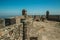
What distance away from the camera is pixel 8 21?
9.02 m

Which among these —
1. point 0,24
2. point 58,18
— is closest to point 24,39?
point 0,24

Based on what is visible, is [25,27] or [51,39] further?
[51,39]

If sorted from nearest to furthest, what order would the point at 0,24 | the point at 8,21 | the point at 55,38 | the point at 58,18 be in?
the point at 0,24
the point at 8,21
the point at 55,38
the point at 58,18

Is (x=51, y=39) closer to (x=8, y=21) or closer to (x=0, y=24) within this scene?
(x=8, y=21)

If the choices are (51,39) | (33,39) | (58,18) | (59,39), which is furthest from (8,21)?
(58,18)

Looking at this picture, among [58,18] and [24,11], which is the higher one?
[24,11]

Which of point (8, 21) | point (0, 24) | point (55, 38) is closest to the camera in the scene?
point (0, 24)

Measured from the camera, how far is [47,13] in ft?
77.7

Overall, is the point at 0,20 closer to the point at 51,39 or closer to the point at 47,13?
the point at 51,39

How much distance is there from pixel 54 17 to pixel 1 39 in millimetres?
22227

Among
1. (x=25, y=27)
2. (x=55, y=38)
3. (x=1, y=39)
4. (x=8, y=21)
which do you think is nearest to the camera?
(x=1, y=39)

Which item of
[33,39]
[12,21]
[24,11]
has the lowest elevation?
[33,39]

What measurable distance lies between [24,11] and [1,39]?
40.5 ft

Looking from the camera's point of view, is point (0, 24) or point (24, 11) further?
point (24, 11)
